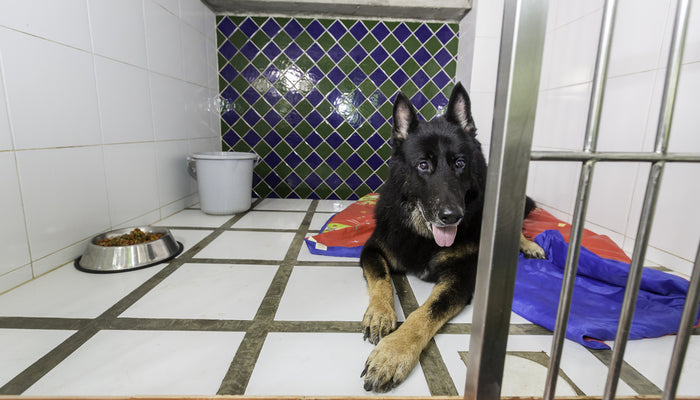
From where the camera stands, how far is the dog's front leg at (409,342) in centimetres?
78

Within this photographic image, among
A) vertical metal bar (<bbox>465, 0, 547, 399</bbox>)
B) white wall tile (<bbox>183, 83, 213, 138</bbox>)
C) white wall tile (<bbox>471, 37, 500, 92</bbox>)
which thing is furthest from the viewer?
white wall tile (<bbox>471, 37, 500, 92</bbox>)

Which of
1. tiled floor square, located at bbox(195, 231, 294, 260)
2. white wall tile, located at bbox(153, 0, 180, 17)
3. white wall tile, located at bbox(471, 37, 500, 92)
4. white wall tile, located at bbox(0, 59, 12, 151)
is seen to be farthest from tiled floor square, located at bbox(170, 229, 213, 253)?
white wall tile, located at bbox(471, 37, 500, 92)

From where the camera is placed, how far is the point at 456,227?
129cm

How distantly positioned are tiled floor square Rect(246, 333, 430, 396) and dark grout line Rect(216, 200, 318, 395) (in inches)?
0.8

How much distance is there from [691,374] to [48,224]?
2284 mm

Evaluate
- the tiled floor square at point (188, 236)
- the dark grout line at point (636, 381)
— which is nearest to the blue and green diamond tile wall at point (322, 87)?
the tiled floor square at point (188, 236)

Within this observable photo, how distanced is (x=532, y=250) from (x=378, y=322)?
104 centimetres

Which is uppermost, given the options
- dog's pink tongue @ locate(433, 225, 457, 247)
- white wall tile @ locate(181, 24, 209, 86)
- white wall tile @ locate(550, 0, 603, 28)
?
white wall tile @ locate(550, 0, 603, 28)

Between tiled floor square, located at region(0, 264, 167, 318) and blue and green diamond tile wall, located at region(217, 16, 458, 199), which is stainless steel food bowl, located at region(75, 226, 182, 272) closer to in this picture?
tiled floor square, located at region(0, 264, 167, 318)

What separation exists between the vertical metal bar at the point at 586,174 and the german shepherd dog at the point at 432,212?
0.48 meters

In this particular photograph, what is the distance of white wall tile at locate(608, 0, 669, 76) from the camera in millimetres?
1550

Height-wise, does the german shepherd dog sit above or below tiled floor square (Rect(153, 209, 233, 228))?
above

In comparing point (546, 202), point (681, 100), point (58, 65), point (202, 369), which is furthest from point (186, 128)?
point (681, 100)

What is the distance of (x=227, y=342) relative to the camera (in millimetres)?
947
